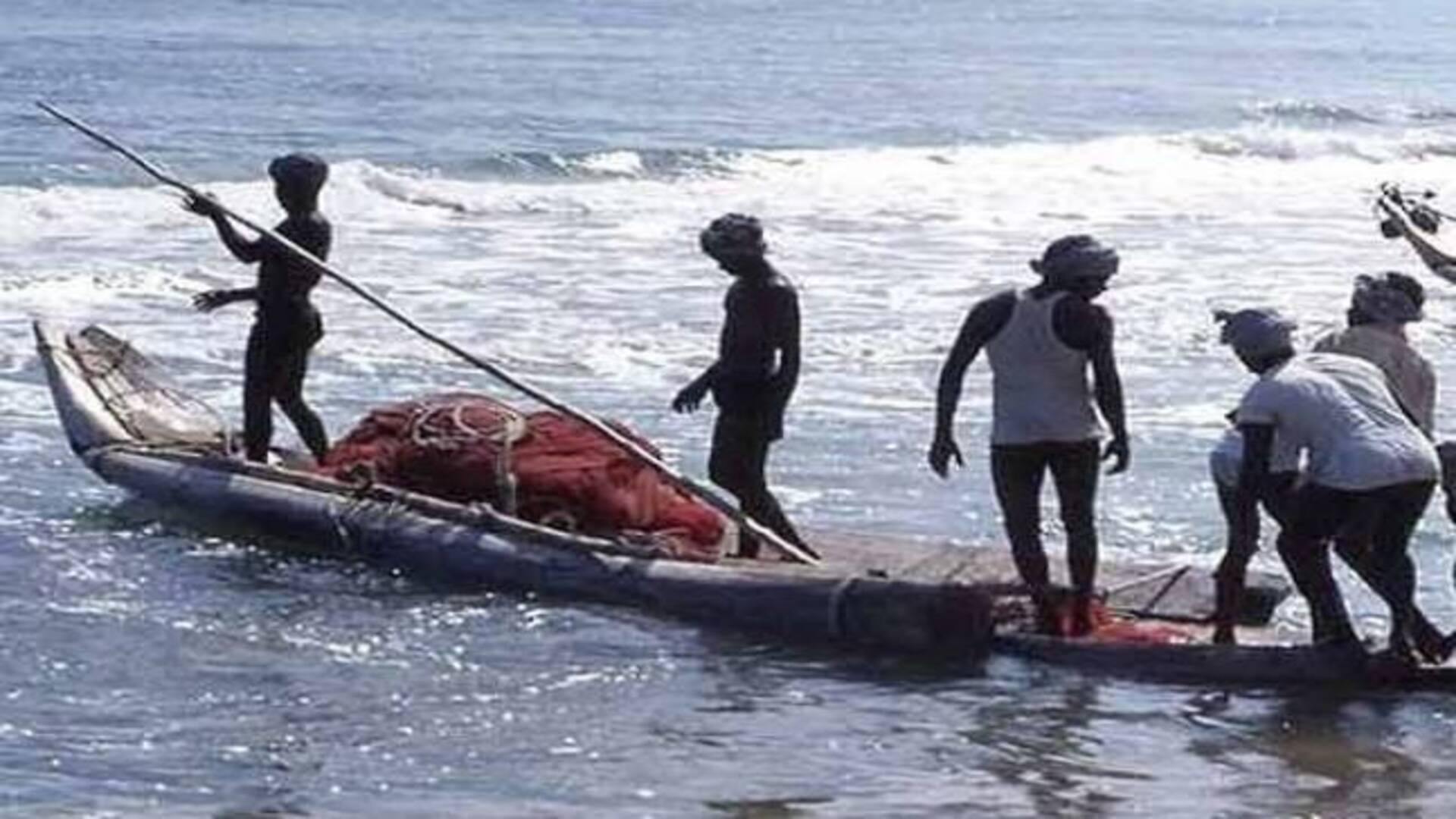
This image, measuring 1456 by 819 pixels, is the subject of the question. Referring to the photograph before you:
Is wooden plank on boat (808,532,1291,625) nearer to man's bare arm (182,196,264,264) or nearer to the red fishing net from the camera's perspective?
the red fishing net

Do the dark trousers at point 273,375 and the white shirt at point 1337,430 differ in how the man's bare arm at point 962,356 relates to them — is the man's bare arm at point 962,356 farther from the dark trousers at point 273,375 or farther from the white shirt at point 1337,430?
the dark trousers at point 273,375

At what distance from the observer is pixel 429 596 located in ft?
39.8

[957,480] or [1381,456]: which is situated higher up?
[1381,456]

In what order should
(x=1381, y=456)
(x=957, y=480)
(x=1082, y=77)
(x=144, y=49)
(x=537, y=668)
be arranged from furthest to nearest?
1. (x=1082, y=77)
2. (x=144, y=49)
3. (x=957, y=480)
4. (x=537, y=668)
5. (x=1381, y=456)

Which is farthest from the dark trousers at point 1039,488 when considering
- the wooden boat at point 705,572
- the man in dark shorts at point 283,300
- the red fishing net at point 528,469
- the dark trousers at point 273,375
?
the dark trousers at point 273,375

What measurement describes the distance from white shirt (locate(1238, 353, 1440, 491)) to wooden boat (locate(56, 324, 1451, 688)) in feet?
2.32

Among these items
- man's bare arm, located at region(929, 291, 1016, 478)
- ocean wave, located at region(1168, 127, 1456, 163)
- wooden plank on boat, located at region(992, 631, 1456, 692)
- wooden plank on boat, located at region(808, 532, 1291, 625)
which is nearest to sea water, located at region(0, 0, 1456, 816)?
wooden plank on boat, located at region(992, 631, 1456, 692)

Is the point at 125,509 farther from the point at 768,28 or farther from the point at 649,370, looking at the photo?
the point at 768,28

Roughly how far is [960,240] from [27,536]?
15625 millimetres

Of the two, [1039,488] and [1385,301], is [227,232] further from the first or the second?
[1385,301]

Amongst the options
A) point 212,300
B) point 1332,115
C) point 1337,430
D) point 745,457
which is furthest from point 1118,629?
point 1332,115

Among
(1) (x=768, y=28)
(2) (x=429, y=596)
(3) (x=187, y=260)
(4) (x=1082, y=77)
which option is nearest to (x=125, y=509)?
(2) (x=429, y=596)

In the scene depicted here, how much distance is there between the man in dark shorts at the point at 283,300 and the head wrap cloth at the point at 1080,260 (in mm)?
3538

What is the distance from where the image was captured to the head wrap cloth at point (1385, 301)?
10.7 m
